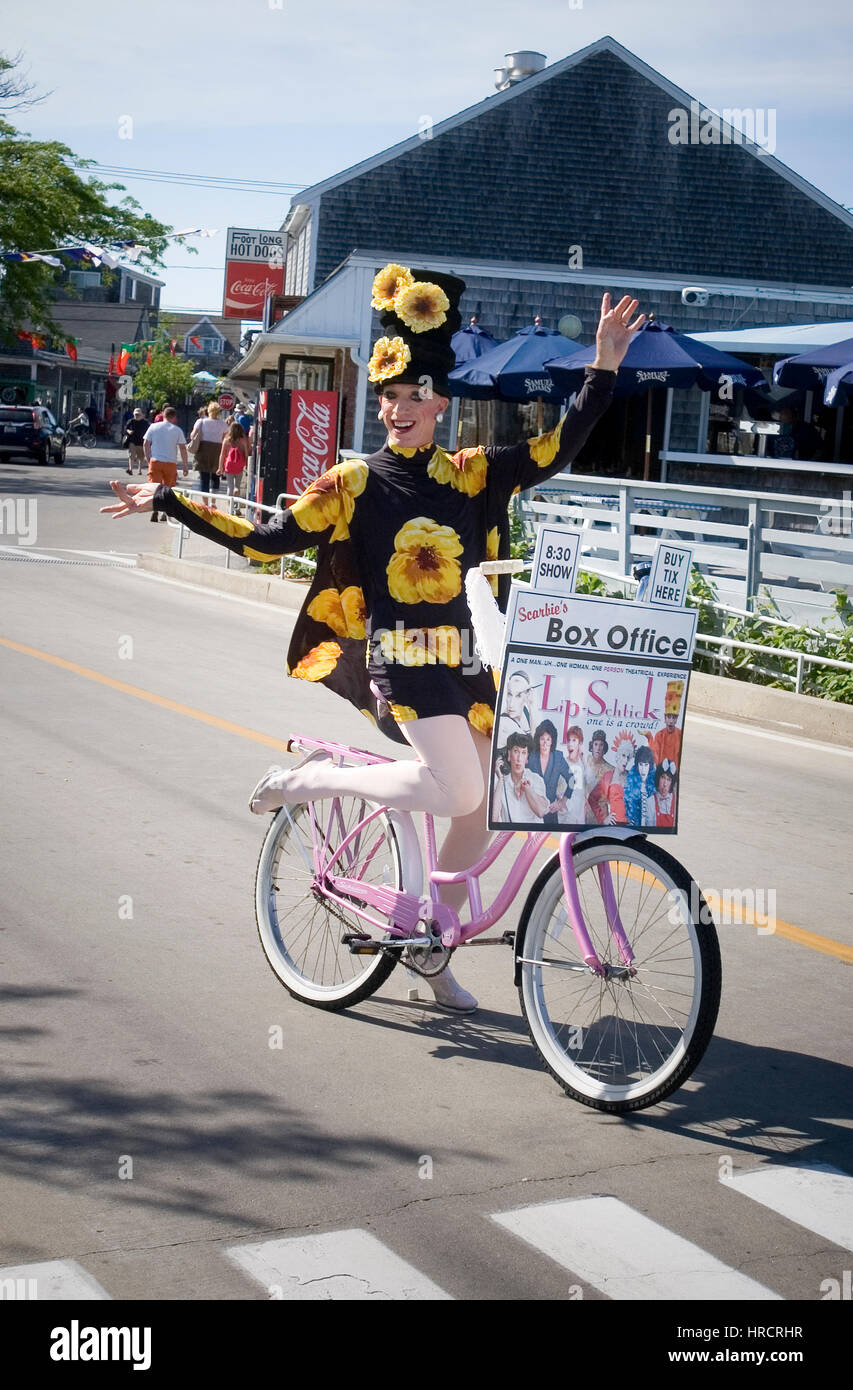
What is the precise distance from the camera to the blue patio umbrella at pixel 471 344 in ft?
71.9

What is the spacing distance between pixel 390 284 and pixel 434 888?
1854 mm

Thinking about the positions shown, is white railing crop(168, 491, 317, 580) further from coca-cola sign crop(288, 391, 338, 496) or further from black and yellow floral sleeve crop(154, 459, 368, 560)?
black and yellow floral sleeve crop(154, 459, 368, 560)

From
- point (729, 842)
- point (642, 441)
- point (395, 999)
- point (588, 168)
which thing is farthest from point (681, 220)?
point (395, 999)

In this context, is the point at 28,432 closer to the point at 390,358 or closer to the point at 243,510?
the point at 243,510

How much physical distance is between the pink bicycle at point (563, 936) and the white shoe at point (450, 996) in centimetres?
22

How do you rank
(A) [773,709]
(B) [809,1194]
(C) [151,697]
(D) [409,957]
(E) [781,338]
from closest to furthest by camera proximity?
(B) [809,1194], (D) [409,957], (C) [151,697], (A) [773,709], (E) [781,338]

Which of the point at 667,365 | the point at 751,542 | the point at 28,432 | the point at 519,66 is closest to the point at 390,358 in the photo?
the point at 751,542

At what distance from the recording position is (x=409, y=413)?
4.82 meters

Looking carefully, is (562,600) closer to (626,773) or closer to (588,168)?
(626,773)

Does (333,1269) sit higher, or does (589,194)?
(589,194)

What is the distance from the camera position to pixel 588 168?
119 feet

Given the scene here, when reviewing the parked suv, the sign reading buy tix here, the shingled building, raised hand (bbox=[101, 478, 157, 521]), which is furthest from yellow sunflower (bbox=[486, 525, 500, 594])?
the parked suv
